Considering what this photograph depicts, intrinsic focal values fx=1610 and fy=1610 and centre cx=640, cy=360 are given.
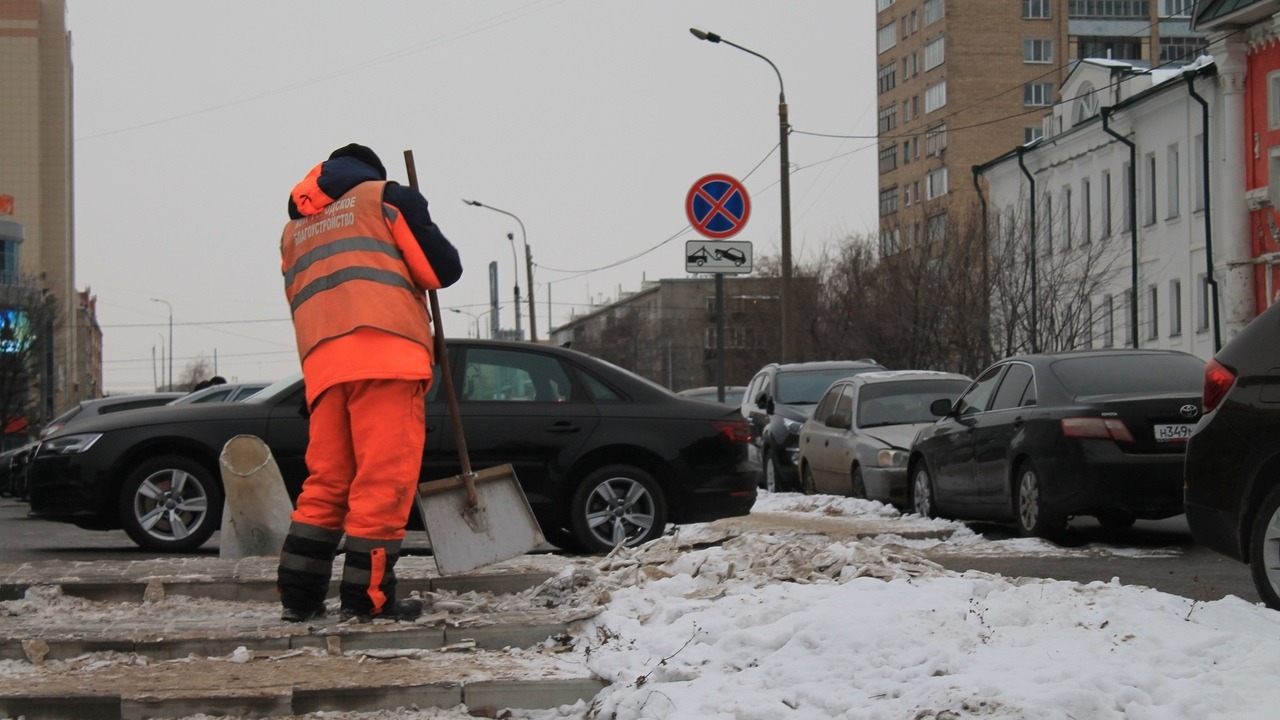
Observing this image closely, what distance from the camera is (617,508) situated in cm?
1084

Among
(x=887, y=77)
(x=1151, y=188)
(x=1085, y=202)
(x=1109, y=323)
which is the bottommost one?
(x=1109, y=323)

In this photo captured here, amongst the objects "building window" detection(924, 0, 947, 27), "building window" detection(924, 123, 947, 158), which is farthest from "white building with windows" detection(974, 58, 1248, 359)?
"building window" detection(924, 0, 947, 27)

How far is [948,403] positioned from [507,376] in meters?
4.42

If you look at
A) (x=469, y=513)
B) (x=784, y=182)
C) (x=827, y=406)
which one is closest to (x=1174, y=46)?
(x=784, y=182)

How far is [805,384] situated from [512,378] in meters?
11.6

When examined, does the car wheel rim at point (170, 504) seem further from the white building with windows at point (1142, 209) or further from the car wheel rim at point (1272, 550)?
the white building with windows at point (1142, 209)

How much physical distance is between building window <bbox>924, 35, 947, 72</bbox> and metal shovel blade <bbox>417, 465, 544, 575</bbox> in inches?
3355

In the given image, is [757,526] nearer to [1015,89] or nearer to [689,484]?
[689,484]

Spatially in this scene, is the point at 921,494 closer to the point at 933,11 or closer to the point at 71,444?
the point at 71,444

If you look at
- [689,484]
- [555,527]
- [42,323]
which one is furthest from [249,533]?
[42,323]

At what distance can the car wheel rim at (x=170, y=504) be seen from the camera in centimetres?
1130

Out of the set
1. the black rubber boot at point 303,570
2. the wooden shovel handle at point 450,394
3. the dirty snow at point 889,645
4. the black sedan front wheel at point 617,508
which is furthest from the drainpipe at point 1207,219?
the black rubber boot at point 303,570

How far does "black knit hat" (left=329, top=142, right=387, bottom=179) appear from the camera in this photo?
267 inches

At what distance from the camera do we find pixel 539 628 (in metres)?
6.24
